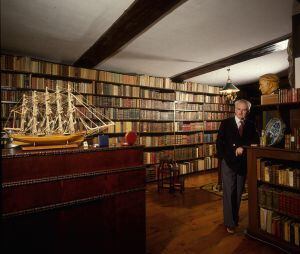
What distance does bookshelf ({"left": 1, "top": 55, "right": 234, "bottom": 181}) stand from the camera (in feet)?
13.1

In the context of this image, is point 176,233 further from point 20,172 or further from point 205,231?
point 20,172

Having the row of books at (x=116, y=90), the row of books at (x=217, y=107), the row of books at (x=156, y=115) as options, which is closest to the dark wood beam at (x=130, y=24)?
the row of books at (x=116, y=90)

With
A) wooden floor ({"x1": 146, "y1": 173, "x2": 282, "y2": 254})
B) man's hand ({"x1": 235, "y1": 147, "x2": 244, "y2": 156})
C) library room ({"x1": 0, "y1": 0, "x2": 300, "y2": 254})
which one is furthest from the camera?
man's hand ({"x1": 235, "y1": 147, "x2": 244, "y2": 156})

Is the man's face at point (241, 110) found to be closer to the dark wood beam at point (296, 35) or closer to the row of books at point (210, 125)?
the dark wood beam at point (296, 35)

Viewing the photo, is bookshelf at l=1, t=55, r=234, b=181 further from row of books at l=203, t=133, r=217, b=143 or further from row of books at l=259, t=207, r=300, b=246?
row of books at l=259, t=207, r=300, b=246

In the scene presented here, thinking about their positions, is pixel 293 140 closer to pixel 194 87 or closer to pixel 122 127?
pixel 122 127

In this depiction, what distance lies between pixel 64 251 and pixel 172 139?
437cm

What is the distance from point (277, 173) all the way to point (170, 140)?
3.57m

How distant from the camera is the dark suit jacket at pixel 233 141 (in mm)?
2830

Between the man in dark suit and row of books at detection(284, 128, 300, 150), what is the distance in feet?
1.70

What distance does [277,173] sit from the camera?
98.3 inches

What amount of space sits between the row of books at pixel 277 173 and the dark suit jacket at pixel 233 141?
23 cm

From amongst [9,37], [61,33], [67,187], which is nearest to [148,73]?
[61,33]

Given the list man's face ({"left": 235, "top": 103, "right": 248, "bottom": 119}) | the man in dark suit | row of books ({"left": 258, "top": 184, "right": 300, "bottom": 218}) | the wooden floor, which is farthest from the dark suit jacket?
the wooden floor
